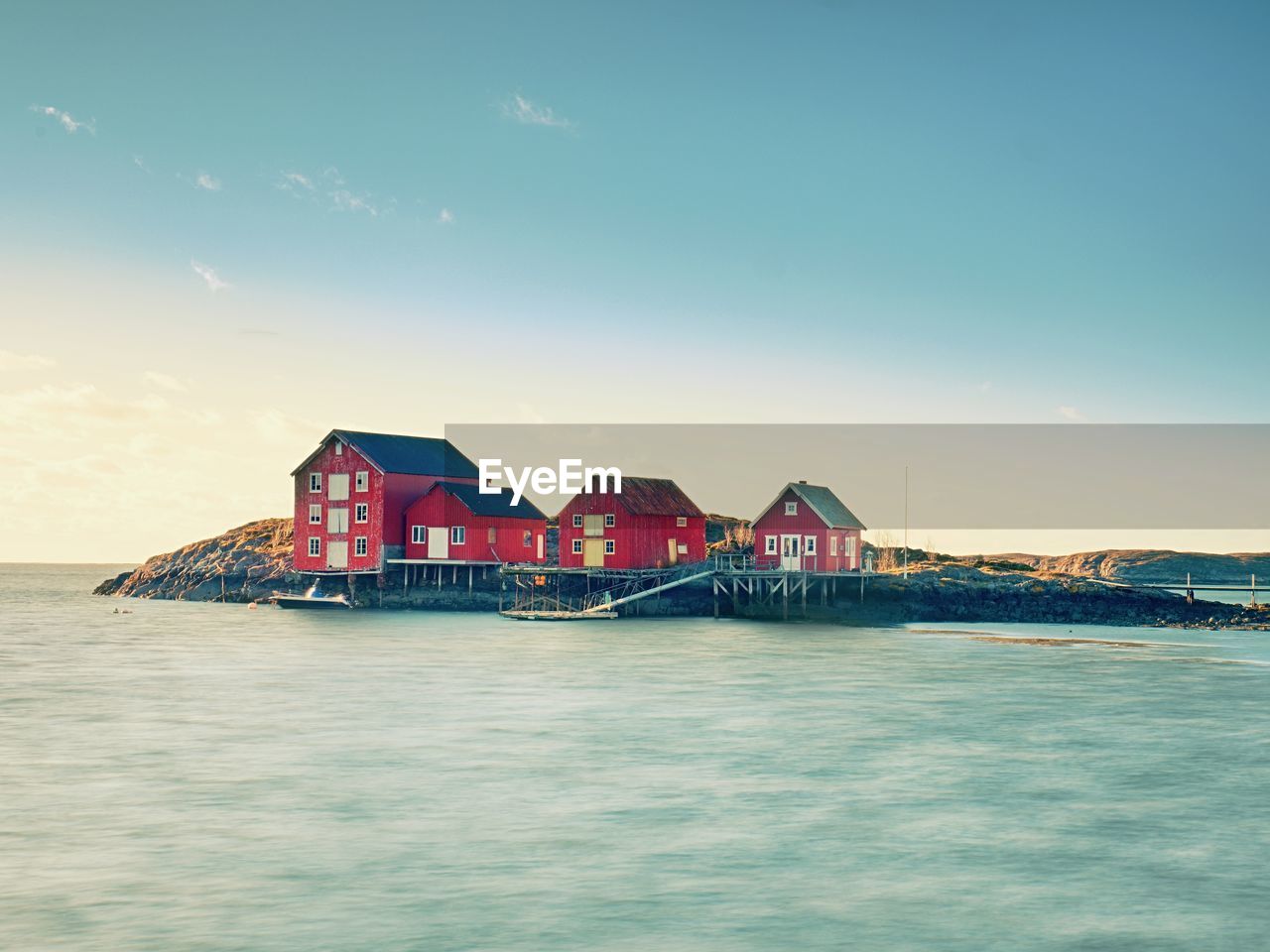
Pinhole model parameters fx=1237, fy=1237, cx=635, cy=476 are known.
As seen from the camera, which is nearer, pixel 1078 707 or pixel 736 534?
pixel 1078 707

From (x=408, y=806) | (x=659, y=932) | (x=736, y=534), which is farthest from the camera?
(x=736, y=534)

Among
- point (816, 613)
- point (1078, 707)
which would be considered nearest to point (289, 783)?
point (1078, 707)

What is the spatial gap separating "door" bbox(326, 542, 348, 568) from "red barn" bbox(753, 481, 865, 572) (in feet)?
84.7

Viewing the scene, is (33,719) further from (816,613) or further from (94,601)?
(94,601)

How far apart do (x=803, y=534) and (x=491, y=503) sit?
71.4 feet

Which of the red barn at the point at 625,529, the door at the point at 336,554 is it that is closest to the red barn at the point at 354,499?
the door at the point at 336,554

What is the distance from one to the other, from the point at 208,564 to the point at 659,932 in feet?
305

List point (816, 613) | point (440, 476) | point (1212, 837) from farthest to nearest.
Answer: point (440, 476)
point (816, 613)
point (1212, 837)

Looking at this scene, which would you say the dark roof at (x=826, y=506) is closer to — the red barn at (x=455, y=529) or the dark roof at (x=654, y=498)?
the dark roof at (x=654, y=498)

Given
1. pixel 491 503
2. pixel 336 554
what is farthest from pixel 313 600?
pixel 491 503

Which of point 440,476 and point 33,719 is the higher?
point 440,476

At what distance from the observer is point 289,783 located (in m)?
22.1

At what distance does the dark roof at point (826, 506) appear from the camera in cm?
6950

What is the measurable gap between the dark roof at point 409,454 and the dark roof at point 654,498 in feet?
47.0
